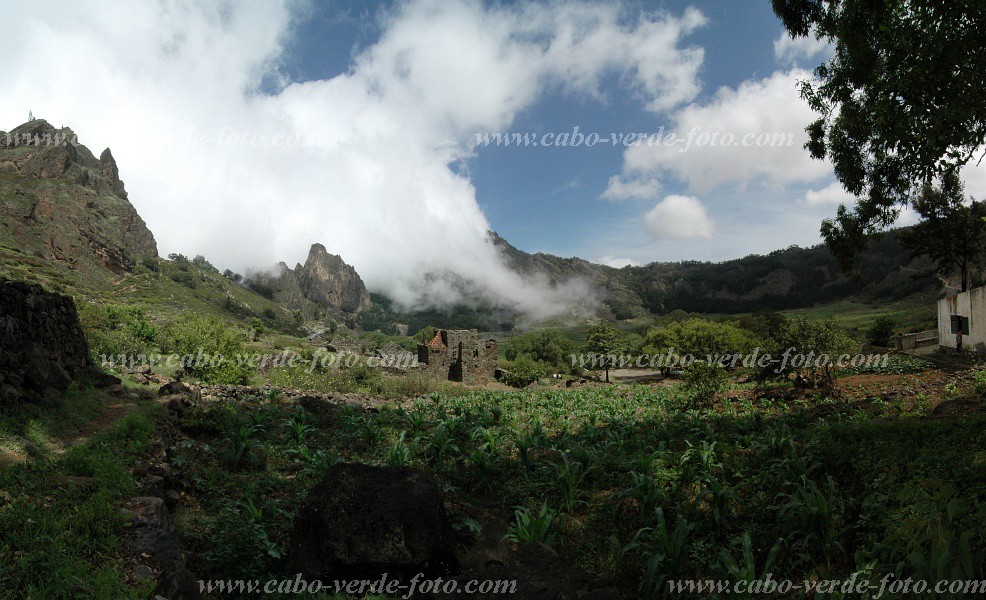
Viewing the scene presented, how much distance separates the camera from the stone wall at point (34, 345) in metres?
6.99

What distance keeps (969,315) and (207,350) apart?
102ft

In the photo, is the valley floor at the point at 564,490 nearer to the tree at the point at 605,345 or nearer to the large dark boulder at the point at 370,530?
the large dark boulder at the point at 370,530

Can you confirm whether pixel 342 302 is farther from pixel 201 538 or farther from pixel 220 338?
pixel 201 538

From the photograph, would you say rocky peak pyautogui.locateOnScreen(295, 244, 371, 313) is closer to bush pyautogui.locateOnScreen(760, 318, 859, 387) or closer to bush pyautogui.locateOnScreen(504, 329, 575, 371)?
bush pyautogui.locateOnScreen(504, 329, 575, 371)

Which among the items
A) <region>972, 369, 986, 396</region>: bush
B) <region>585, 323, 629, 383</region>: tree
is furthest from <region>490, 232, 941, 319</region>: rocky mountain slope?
<region>972, 369, 986, 396</region>: bush

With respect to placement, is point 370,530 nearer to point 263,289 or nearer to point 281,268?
point 263,289

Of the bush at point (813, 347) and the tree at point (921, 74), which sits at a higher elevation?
the tree at point (921, 74)

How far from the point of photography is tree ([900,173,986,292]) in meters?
25.6

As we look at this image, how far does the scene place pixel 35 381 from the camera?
734cm

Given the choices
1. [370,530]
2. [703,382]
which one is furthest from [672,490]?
[703,382]

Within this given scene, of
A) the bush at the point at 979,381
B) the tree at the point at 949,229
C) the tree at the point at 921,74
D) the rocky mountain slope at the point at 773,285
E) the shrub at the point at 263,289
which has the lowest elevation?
the bush at the point at 979,381

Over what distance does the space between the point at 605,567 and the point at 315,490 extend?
3263 mm

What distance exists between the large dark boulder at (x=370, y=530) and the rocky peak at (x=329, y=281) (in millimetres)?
153937

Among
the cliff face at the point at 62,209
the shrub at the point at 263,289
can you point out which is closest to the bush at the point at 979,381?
the cliff face at the point at 62,209
